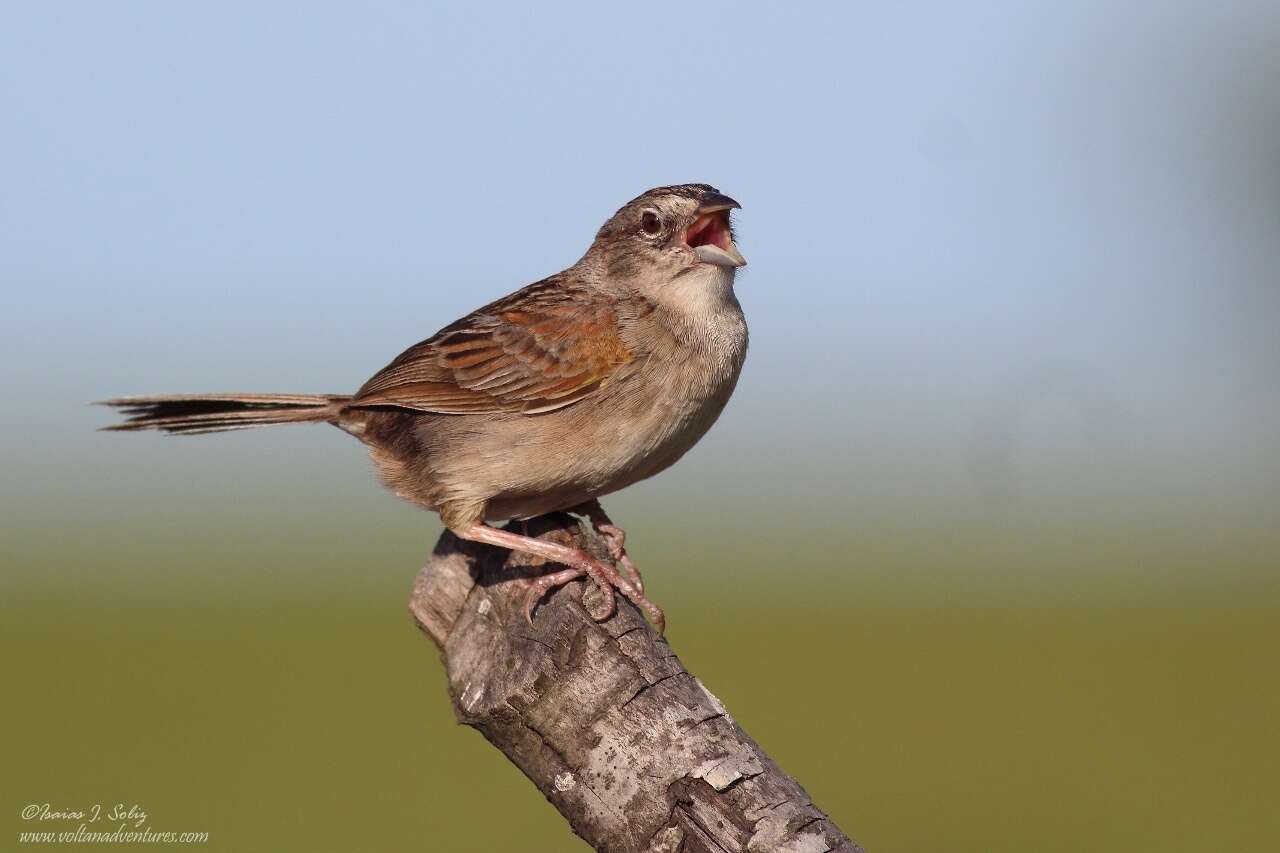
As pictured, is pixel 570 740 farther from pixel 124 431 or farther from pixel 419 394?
pixel 124 431

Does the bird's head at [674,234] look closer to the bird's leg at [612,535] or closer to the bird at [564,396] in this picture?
the bird at [564,396]

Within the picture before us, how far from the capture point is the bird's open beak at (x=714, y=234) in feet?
18.1

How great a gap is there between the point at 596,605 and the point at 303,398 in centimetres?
232

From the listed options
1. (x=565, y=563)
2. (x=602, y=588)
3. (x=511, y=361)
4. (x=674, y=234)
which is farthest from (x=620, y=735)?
(x=674, y=234)

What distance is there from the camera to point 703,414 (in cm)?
554

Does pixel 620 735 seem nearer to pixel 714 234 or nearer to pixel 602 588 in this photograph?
pixel 602 588

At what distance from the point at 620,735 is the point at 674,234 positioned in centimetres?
266

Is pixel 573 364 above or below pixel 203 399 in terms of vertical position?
above

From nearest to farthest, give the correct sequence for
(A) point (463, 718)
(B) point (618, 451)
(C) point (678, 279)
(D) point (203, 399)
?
(A) point (463, 718), (B) point (618, 451), (C) point (678, 279), (D) point (203, 399)

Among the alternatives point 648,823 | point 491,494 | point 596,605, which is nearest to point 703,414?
point 491,494

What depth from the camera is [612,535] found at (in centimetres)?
589

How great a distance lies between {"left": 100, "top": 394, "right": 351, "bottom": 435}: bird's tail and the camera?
6.07m

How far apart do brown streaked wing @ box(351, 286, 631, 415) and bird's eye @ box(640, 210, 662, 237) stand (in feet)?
1.37

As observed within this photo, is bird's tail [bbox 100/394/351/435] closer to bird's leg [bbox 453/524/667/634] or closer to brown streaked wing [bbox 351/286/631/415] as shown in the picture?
brown streaked wing [bbox 351/286/631/415]
